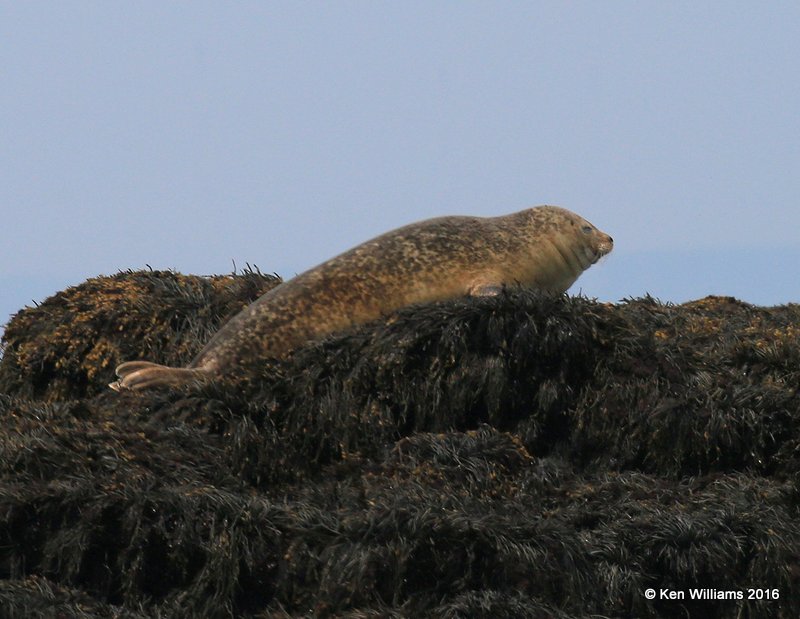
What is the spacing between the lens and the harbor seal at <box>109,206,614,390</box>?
8.42m

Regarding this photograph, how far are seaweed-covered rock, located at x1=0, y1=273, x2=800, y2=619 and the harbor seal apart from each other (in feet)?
1.82

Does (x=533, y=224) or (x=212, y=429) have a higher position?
(x=533, y=224)

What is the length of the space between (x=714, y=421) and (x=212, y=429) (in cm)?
250

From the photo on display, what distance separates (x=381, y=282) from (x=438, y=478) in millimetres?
2399

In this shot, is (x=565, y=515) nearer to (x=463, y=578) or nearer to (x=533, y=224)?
(x=463, y=578)

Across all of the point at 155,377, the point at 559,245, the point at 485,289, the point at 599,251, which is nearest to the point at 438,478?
the point at 155,377

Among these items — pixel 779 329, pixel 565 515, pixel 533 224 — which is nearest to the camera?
pixel 565 515

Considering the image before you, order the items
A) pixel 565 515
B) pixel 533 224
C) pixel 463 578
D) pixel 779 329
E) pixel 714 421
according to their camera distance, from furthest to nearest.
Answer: pixel 533 224 < pixel 779 329 < pixel 714 421 < pixel 565 515 < pixel 463 578

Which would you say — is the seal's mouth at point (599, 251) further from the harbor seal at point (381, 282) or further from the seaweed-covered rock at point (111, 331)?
the seaweed-covered rock at point (111, 331)

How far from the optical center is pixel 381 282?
8.70 metres

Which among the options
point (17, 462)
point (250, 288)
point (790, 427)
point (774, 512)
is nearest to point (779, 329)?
point (790, 427)

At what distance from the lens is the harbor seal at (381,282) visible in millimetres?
8422

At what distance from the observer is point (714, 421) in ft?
23.4

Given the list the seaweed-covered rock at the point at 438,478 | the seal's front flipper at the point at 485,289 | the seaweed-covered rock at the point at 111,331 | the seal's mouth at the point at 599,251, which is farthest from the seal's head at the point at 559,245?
the seaweed-covered rock at the point at 111,331
